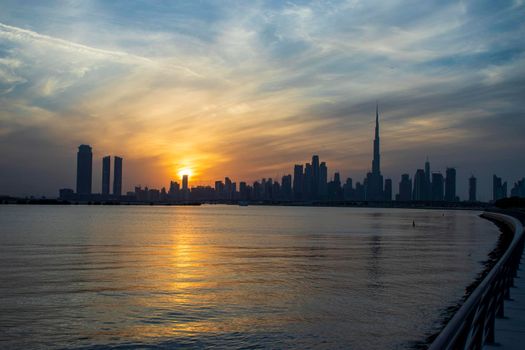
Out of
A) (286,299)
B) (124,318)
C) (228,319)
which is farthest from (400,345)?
(124,318)

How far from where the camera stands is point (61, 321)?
18344mm

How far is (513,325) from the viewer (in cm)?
1202

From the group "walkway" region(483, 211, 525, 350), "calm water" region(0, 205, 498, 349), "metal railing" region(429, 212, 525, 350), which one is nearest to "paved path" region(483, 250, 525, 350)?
"walkway" region(483, 211, 525, 350)

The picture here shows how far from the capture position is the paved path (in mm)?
10375

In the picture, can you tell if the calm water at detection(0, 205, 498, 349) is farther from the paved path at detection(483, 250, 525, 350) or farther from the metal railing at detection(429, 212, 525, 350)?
the metal railing at detection(429, 212, 525, 350)

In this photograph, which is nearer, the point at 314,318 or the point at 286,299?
the point at 314,318

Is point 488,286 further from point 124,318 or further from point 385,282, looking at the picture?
point 385,282

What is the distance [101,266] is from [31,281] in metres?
7.26

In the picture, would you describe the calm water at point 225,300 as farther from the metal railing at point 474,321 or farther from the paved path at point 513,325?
the metal railing at point 474,321

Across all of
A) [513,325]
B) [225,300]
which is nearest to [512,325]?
[513,325]

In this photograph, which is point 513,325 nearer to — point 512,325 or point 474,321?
point 512,325

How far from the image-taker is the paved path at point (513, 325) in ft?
34.0

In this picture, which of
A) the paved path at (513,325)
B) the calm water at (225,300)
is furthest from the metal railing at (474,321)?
the calm water at (225,300)

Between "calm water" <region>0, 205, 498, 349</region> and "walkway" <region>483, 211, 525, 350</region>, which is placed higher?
"walkway" <region>483, 211, 525, 350</region>
